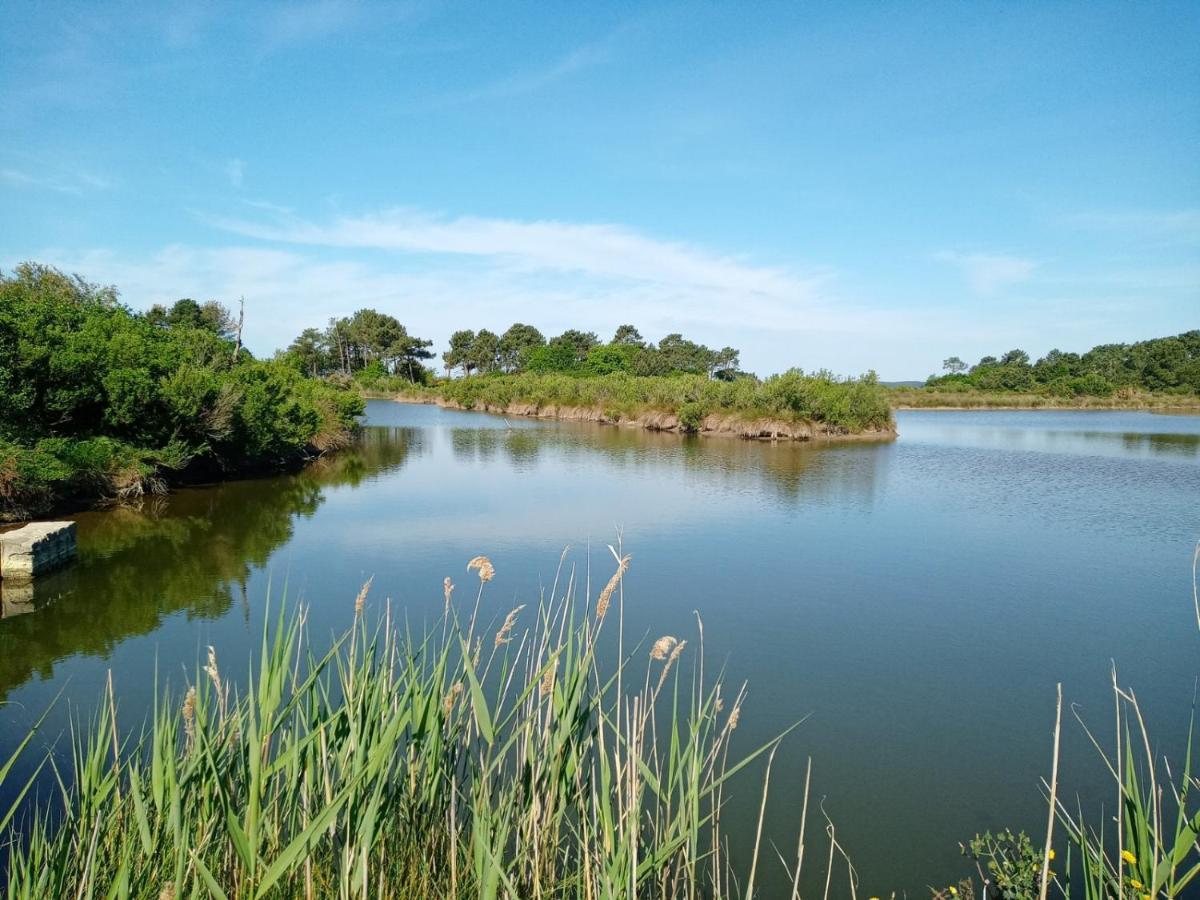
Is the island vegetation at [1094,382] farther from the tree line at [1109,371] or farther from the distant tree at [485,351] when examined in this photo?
the distant tree at [485,351]

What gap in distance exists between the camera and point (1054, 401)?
50.2 m

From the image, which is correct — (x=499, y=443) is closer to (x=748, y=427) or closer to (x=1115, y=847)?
(x=748, y=427)

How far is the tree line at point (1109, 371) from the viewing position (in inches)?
2093

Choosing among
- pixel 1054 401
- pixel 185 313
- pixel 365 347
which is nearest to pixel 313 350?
pixel 365 347

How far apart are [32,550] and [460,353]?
206 feet

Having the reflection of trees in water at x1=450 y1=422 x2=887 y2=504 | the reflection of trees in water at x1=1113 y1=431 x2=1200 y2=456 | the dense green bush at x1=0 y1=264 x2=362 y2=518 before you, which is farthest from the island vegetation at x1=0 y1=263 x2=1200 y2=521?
the reflection of trees in water at x1=1113 y1=431 x2=1200 y2=456

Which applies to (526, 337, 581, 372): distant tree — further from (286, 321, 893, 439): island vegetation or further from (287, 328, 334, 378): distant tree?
(287, 328, 334, 378): distant tree

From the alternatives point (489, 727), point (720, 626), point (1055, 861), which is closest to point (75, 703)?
point (489, 727)

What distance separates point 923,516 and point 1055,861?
A: 9.82 m

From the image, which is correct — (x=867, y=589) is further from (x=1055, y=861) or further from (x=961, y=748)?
(x=1055, y=861)

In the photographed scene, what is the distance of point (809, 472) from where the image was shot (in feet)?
59.2

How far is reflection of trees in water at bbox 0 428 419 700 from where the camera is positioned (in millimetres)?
6527

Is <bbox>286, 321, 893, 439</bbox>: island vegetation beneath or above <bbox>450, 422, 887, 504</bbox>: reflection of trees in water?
above

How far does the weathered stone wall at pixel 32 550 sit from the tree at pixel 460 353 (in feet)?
201
